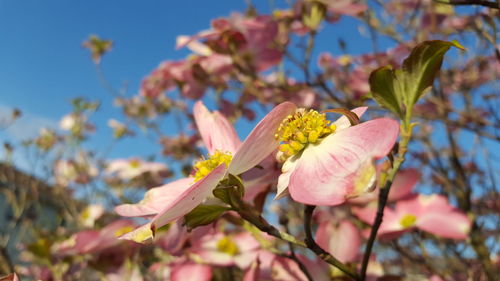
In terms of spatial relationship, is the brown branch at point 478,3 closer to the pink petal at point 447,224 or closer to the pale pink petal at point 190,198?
the pale pink petal at point 190,198

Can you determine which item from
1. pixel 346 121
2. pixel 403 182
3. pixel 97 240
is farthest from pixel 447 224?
pixel 97 240

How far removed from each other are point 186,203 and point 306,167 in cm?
10

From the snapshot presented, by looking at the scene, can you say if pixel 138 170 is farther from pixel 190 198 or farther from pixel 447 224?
pixel 190 198

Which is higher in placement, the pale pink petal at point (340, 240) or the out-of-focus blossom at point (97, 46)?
the out-of-focus blossom at point (97, 46)

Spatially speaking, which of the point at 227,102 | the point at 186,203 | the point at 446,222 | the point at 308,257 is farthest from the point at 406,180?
the point at 227,102

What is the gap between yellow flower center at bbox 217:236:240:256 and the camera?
0.72 metres

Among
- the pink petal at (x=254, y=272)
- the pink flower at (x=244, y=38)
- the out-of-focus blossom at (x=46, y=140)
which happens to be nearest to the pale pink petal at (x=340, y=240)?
the pink petal at (x=254, y=272)

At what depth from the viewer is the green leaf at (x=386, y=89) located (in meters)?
0.37

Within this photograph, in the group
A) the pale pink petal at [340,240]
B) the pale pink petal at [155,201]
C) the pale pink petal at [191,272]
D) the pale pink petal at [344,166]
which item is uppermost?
the pale pink petal at [155,201]

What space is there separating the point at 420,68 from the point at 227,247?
0.46m

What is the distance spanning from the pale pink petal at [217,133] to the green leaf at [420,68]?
0.63ft

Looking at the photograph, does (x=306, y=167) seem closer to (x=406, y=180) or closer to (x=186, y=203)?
(x=186, y=203)

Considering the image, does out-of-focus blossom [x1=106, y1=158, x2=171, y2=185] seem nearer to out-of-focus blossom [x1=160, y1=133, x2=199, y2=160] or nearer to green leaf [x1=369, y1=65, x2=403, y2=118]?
out-of-focus blossom [x1=160, y1=133, x2=199, y2=160]

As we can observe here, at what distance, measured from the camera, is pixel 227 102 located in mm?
1450
